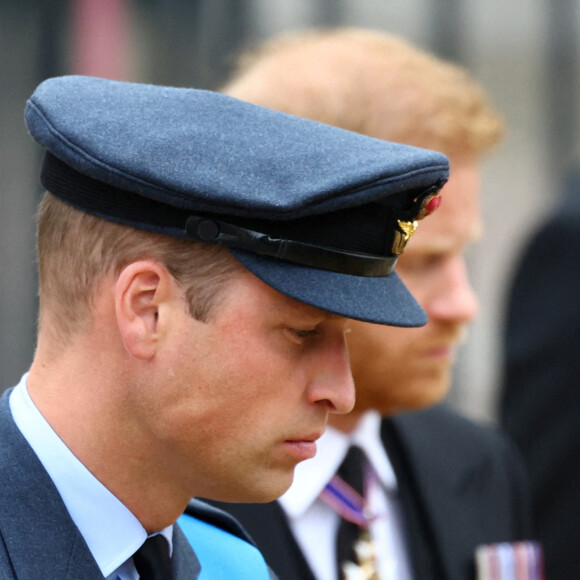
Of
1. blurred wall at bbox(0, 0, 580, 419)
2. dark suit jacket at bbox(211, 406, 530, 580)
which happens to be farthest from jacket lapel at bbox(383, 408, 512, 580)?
blurred wall at bbox(0, 0, 580, 419)

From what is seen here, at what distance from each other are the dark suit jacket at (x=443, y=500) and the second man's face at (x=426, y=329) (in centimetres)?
24

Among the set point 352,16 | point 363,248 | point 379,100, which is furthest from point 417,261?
point 352,16

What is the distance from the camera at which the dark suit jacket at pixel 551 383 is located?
367cm

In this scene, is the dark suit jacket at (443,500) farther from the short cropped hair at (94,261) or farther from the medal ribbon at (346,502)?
the short cropped hair at (94,261)

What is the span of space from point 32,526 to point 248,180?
21.2 inches

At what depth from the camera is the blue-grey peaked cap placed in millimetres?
1420

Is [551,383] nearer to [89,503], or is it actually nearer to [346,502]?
[346,502]

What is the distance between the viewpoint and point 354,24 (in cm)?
573

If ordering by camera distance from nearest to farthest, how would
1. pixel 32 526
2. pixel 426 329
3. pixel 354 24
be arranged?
pixel 32 526 < pixel 426 329 < pixel 354 24

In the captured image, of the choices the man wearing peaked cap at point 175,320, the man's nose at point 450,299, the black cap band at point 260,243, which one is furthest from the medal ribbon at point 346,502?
the black cap band at point 260,243

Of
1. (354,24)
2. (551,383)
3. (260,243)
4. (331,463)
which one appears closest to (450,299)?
→ (331,463)

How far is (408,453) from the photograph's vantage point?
101 inches

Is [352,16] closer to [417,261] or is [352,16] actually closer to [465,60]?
[465,60]

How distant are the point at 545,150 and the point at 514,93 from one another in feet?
1.38
